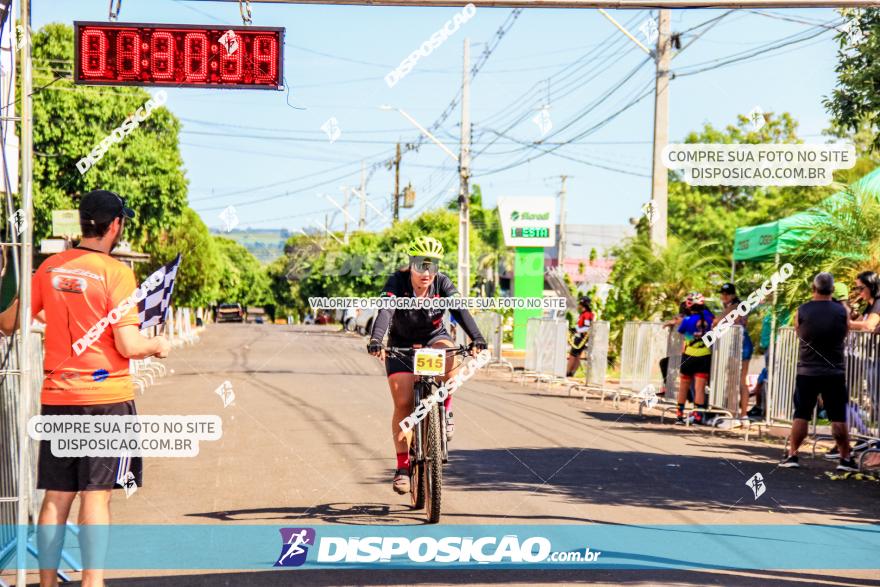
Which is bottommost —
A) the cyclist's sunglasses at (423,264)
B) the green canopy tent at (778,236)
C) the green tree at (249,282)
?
the green tree at (249,282)

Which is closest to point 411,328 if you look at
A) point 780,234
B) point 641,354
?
point 780,234

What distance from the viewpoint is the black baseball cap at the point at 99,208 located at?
5.50m

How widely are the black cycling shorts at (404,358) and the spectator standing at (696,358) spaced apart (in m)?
8.29

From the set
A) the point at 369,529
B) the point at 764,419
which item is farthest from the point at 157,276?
the point at 764,419

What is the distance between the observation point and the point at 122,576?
6.39 meters

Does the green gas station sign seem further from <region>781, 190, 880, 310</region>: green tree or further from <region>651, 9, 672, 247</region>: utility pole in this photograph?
<region>781, 190, 880, 310</region>: green tree

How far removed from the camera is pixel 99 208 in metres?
5.50

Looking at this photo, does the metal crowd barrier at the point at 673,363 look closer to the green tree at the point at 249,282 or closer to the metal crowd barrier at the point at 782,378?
the metal crowd barrier at the point at 782,378

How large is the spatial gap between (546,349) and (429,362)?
18.1 meters

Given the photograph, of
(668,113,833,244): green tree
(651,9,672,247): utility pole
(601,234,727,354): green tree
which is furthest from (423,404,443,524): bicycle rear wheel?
(668,113,833,244): green tree

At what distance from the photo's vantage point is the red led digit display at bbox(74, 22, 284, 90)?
9023 millimetres

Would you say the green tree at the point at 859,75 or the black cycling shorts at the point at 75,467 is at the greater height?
the green tree at the point at 859,75

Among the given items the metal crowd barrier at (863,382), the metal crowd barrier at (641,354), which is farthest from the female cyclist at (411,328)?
the metal crowd barrier at (641,354)

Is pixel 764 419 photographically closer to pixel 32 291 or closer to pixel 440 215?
pixel 32 291
